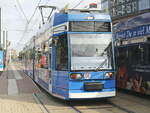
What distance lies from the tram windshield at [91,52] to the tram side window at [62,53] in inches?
8.8

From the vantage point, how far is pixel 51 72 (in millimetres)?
10008

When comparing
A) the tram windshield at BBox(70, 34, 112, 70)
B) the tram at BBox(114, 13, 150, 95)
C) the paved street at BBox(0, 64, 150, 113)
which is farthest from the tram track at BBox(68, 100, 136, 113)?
the tram at BBox(114, 13, 150, 95)

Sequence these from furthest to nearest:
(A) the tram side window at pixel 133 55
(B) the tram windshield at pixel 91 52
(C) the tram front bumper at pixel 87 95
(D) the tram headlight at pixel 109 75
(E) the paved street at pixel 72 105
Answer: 1. (A) the tram side window at pixel 133 55
2. (D) the tram headlight at pixel 109 75
3. (B) the tram windshield at pixel 91 52
4. (C) the tram front bumper at pixel 87 95
5. (E) the paved street at pixel 72 105

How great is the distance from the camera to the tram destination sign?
401 inches

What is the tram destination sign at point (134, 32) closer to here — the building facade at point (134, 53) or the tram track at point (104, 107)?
the building facade at point (134, 53)

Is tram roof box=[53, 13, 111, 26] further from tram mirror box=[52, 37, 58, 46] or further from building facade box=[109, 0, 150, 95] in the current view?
building facade box=[109, 0, 150, 95]

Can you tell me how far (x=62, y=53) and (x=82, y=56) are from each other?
71 centimetres

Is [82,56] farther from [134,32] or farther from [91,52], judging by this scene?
[134,32]

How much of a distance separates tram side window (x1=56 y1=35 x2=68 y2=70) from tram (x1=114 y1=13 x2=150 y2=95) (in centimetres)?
313

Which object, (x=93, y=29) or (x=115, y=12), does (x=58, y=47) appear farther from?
(x=115, y=12)

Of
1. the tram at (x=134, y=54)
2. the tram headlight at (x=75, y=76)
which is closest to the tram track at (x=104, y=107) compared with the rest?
the tram headlight at (x=75, y=76)

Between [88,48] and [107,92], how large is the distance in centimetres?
161

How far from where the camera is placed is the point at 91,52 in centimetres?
912

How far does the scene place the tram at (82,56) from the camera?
890cm
